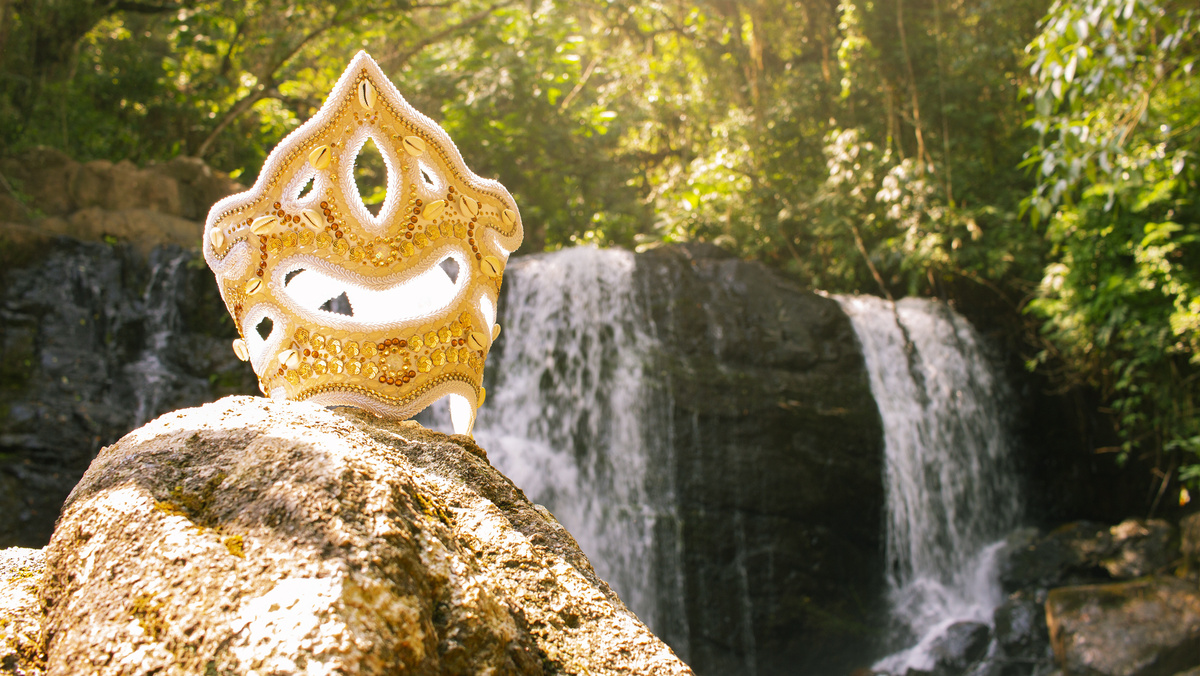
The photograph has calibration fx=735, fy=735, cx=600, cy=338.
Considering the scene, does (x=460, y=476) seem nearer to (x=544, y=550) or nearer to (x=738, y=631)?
(x=544, y=550)

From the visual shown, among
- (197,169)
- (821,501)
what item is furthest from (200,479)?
(197,169)

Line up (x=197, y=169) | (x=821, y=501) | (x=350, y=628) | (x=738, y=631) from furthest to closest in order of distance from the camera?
(x=197, y=169) → (x=821, y=501) → (x=738, y=631) → (x=350, y=628)

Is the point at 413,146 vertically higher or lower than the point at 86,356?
lower

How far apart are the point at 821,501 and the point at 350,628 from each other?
19.7ft

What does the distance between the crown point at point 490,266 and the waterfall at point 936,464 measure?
5.45 metres

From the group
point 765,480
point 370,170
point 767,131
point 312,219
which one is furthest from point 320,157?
point 767,131

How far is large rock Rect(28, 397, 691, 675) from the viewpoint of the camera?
682 millimetres

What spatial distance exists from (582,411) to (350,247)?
4.81 metres

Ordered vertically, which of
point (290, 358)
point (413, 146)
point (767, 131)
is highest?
point (767, 131)

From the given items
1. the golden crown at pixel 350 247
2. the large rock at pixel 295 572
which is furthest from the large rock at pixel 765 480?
the large rock at pixel 295 572

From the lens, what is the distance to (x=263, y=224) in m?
1.61

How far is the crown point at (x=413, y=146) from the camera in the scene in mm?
1669

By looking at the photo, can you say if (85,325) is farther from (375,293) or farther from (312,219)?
(312,219)

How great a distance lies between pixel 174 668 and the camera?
2.22 feet
